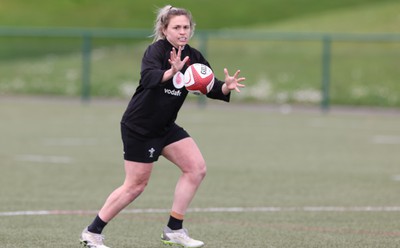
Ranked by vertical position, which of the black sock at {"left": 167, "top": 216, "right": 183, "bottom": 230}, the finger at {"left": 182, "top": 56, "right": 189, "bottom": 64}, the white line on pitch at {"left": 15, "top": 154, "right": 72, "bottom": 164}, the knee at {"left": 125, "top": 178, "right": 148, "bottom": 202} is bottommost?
the white line on pitch at {"left": 15, "top": 154, "right": 72, "bottom": 164}

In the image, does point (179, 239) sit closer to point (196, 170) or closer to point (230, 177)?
point (196, 170)

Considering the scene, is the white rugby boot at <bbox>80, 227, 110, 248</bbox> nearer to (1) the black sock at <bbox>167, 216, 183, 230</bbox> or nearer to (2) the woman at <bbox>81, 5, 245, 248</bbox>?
(2) the woman at <bbox>81, 5, 245, 248</bbox>

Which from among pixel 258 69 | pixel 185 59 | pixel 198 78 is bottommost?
pixel 258 69

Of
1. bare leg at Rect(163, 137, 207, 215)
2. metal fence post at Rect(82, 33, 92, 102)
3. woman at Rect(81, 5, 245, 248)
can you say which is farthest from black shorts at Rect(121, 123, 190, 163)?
metal fence post at Rect(82, 33, 92, 102)

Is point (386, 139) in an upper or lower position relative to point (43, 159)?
lower

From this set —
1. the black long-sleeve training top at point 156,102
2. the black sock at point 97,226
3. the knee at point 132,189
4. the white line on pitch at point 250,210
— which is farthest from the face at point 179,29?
Result: the white line on pitch at point 250,210

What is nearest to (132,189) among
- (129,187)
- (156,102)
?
(129,187)

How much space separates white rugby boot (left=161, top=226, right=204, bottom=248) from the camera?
906cm

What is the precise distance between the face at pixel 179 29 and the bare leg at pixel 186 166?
87 centimetres

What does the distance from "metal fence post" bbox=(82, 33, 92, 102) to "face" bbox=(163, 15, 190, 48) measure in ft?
68.9

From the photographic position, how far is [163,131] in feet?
29.8

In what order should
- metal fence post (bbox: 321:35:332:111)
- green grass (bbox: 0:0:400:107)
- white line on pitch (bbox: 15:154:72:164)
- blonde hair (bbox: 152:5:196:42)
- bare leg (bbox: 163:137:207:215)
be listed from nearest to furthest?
blonde hair (bbox: 152:5:196:42) → bare leg (bbox: 163:137:207:215) → white line on pitch (bbox: 15:154:72:164) → metal fence post (bbox: 321:35:332:111) → green grass (bbox: 0:0:400:107)

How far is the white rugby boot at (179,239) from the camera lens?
29.7 feet

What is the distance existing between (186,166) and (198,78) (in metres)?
0.80
